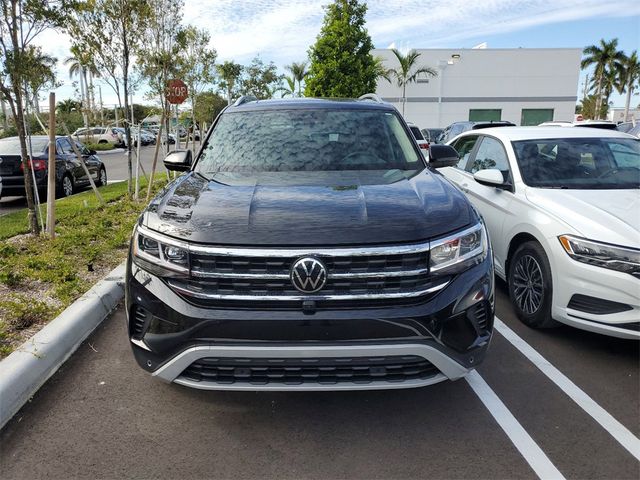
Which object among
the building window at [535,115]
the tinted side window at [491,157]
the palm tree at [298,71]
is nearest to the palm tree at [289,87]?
the palm tree at [298,71]

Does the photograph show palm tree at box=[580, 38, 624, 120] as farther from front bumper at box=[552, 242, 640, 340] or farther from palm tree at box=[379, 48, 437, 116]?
front bumper at box=[552, 242, 640, 340]

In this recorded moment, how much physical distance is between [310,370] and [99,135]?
40.9 m

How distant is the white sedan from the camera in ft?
11.2

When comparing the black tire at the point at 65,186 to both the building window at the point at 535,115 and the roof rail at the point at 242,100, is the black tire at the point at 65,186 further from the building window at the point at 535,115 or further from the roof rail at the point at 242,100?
the building window at the point at 535,115

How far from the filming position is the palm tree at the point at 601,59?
5169 centimetres

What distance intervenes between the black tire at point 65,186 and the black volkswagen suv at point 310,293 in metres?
10.4

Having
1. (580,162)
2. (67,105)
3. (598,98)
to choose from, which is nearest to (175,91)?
(580,162)

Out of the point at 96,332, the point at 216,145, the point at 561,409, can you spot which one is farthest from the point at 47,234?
the point at 561,409

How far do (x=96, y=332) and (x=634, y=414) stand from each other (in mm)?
3808

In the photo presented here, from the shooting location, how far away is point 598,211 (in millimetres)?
3750

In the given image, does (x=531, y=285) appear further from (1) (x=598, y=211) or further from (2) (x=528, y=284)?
(1) (x=598, y=211)

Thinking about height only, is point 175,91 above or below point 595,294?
above

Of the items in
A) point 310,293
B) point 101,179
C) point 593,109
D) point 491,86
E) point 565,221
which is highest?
point 491,86

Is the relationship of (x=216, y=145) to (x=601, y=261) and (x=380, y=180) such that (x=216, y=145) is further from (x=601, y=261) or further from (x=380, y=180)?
(x=601, y=261)
